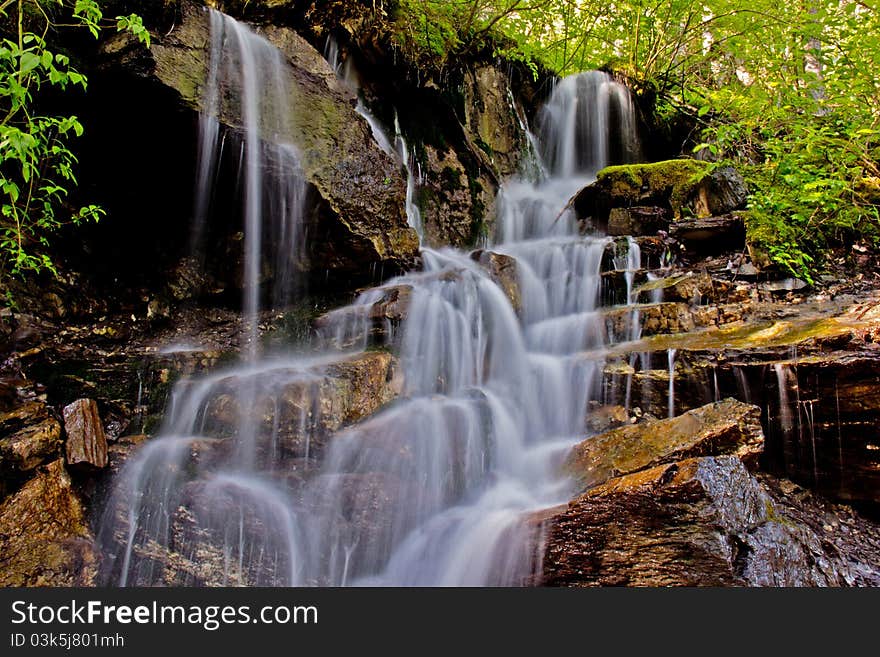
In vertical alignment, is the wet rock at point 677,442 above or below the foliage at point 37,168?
below

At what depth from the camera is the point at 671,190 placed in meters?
8.22

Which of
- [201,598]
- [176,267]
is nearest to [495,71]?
[176,267]

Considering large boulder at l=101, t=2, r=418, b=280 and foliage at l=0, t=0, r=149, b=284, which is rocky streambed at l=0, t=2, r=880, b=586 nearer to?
large boulder at l=101, t=2, r=418, b=280

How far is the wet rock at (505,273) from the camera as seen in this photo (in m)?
6.59

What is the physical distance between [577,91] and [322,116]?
7055mm

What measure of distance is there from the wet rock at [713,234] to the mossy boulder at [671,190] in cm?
63

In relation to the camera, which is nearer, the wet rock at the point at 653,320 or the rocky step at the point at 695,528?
the rocky step at the point at 695,528

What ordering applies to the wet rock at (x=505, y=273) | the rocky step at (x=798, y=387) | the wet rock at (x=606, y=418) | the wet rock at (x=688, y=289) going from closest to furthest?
the rocky step at (x=798, y=387) → the wet rock at (x=606, y=418) → the wet rock at (x=688, y=289) → the wet rock at (x=505, y=273)

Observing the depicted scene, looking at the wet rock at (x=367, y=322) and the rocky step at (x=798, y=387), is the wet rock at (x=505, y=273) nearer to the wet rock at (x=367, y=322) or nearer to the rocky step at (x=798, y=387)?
the wet rock at (x=367, y=322)

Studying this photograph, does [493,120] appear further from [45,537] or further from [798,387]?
[45,537]

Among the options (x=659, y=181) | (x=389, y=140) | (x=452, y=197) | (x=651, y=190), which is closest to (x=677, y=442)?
(x=651, y=190)

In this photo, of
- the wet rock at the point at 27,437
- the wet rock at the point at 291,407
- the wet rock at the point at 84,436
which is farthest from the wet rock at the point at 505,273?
the wet rock at the point at 27,437

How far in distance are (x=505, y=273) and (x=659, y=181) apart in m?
3.55

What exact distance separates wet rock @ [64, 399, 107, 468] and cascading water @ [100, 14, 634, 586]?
25 centimetres
